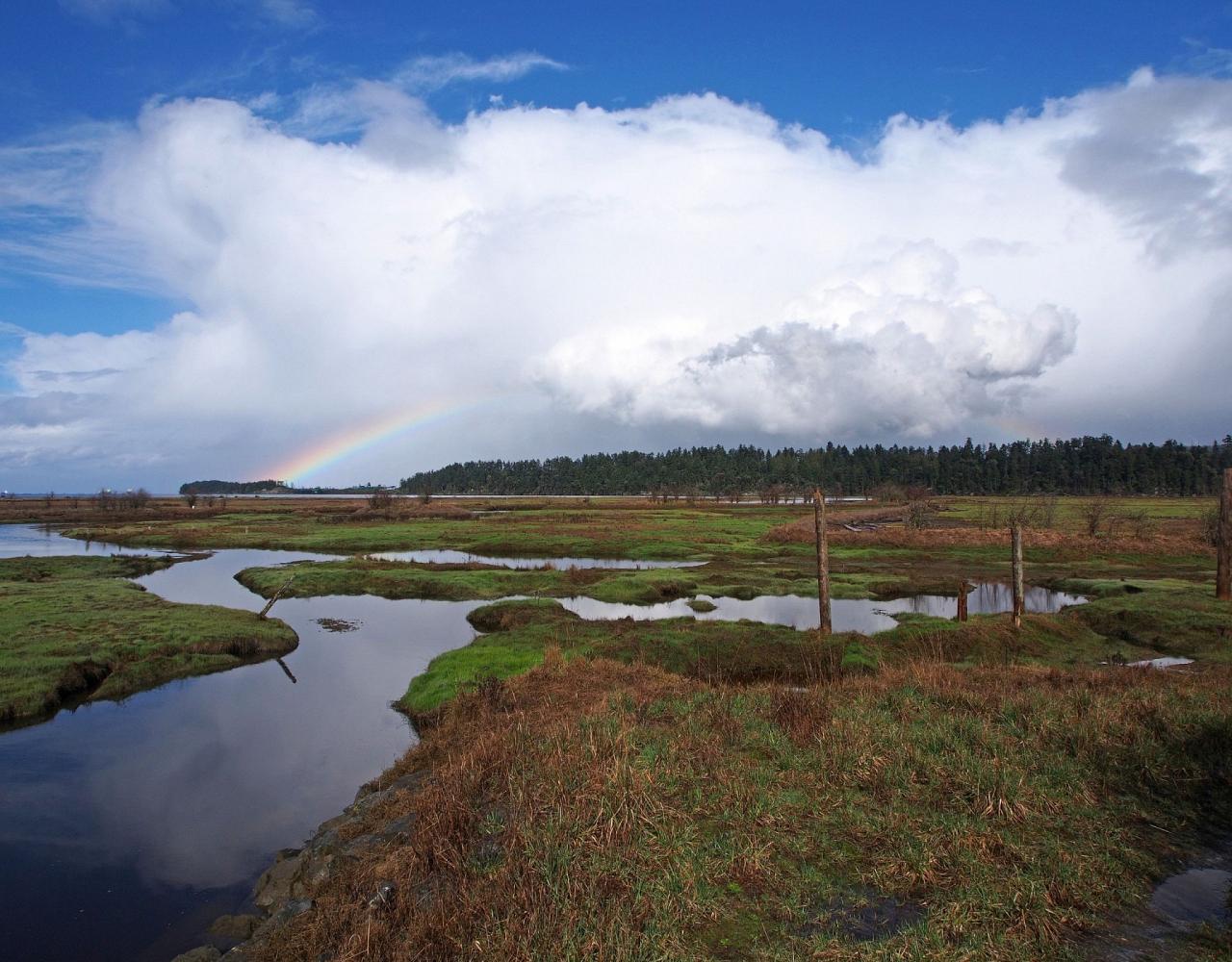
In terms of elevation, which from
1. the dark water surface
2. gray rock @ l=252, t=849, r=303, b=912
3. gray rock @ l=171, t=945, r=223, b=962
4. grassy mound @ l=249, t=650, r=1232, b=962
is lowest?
the dark water surface

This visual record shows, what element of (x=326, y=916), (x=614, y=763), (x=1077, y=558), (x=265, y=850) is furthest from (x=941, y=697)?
(x=1077, y=558)

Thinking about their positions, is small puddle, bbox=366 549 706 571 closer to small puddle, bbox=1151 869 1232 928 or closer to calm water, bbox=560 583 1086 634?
calm water, bbox=560 583 1086 634

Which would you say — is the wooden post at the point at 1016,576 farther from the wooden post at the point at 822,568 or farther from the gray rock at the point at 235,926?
the gray rock at the point at 235,926

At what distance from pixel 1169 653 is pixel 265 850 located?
105ft

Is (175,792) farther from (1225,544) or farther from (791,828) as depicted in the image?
(1225,544)

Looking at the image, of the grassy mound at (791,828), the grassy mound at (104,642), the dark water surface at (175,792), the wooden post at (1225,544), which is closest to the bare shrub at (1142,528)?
the wooden post at (1225,544)

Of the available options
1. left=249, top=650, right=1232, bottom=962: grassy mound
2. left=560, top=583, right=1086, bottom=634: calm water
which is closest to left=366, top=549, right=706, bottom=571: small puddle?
left=560, top=583, right=1086, bottom=634: calm water

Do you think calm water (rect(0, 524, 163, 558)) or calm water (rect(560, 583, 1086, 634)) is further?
calm water (rect(0, 524, 163, 558))

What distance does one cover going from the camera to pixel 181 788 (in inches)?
713

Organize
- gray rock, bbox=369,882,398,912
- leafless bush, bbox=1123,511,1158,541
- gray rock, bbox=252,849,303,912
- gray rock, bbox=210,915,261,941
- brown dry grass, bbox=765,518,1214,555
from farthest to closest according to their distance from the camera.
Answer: leafless bush, bbox=1123,511,1158,541 < brown dry grass, bbox=765,518,1214,555 < gray rock, bbox=252,849,303,912 < gray rock, bbox=210,915,261,941 < gray rock, bbox=369,882,398,912

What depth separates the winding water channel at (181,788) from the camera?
41.9 feet

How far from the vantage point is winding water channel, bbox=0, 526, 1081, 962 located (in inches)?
503

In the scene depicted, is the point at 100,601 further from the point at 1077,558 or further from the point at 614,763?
the point at 1077,558

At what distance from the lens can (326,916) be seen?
9.29 m
